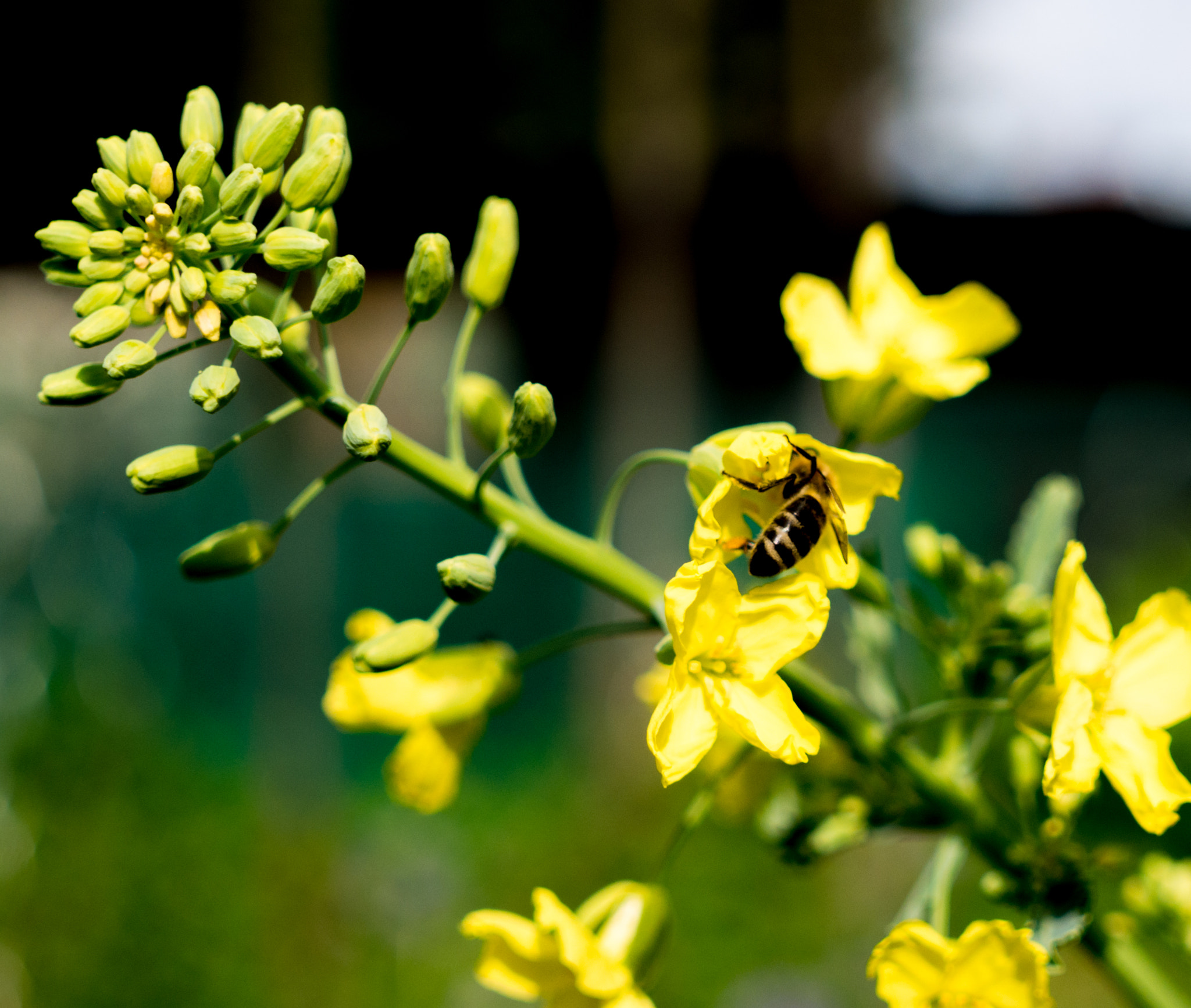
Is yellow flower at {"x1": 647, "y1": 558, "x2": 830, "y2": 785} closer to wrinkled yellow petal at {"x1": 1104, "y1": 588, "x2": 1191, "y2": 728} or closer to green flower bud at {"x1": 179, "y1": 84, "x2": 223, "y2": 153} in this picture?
wrinkled yellow petal at {"x1": 1104, "y1": 588, "x2": 1191, "y2": 728}

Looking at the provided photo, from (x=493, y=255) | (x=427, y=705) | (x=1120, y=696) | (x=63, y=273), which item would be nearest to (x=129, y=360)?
(x=63, y=273)

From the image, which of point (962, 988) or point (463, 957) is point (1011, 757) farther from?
point (463, 957)

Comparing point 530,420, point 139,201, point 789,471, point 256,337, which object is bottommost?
point 789,471

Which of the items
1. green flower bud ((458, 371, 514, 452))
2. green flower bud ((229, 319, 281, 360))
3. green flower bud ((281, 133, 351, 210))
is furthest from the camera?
green flower bud ((458, 371, 514, 452))

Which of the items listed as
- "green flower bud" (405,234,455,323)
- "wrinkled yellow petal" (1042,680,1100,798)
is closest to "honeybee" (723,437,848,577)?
"wrinkled yellow petal" (1042,680,1100,798)

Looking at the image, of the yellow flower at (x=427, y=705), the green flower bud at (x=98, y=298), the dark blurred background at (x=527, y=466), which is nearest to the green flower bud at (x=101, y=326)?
the green flower bud at (x=98, y=298)

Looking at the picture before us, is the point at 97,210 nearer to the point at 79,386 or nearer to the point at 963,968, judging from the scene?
the point at 79,386

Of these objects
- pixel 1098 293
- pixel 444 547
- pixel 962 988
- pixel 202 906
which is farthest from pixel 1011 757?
pixel 1098 293
